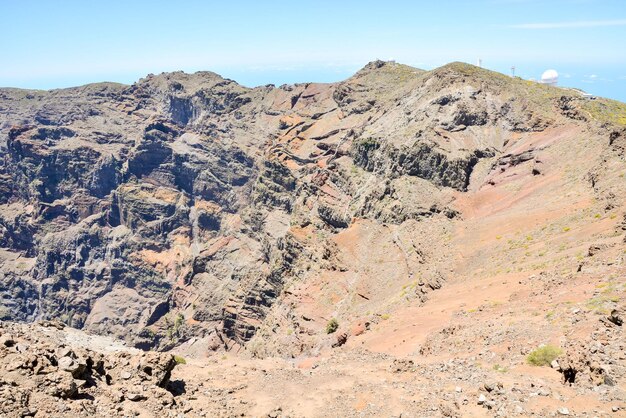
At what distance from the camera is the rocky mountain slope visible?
2119 centimetres

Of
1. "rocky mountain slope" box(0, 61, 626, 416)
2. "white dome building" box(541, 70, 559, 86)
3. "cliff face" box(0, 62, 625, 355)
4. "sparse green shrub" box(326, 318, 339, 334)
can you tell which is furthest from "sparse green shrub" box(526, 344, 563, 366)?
"white dome building" box(541, 70, 559, 86)

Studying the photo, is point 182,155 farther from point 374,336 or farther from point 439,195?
point 374,336

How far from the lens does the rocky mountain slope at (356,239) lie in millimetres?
21188

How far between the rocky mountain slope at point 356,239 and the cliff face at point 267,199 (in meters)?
0.52

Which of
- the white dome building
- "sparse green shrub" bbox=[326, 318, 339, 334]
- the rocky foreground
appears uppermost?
the white dome building

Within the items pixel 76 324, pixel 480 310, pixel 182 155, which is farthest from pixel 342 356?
pixel 182 155

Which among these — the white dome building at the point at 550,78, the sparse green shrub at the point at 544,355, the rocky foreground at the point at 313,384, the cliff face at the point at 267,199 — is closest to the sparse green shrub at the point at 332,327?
the cliff face at the point at 267,199

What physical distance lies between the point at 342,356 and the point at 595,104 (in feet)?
210

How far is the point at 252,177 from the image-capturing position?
161m

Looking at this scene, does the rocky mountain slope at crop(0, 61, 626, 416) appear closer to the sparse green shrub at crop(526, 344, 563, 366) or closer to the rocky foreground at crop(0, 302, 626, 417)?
the rocky foreground at crop(0, 302, 626, 417)

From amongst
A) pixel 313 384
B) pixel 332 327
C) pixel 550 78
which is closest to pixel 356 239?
pixel 332 327

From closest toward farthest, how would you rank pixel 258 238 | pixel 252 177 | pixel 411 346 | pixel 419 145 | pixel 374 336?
pixel 411 346 < pixel 374 336 < pixel 419 145 < pixel 258 238 < pixel 252 177

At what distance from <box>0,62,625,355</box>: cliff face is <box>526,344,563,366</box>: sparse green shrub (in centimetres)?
2131

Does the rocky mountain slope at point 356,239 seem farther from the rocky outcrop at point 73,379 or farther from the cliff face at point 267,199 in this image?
the rocky outcrop at point 73,379
